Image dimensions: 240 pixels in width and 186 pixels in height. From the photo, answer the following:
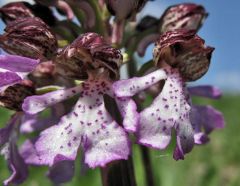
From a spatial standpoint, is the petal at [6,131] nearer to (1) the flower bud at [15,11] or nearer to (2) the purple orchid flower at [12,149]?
(2) the purple orchid flower at [12,149]

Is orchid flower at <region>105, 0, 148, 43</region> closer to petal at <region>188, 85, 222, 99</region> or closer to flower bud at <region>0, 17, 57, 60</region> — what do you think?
flower bud at <region>0, 17, 57, 60</region>

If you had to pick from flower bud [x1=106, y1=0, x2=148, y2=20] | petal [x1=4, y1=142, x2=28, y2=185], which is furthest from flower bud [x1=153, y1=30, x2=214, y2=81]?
petal [x1=4, y1=142, x2=28, y2=185]

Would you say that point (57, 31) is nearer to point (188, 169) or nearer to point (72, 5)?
point (72, 5)

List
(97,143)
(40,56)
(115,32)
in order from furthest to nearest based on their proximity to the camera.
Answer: (115,32)
(40,56)
(97,143)

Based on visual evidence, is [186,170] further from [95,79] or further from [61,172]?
[95,79]

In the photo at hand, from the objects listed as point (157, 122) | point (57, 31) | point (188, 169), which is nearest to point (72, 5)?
point (57, 31)

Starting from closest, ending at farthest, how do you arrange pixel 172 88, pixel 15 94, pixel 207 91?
pixel 172 88, pixel 15 94, pixel 207 91

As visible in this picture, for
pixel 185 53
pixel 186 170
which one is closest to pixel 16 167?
pixel 185 53
